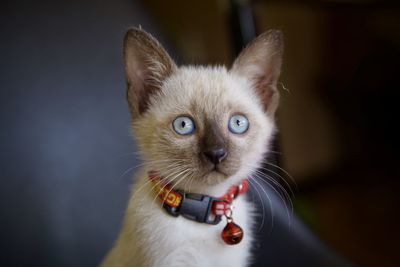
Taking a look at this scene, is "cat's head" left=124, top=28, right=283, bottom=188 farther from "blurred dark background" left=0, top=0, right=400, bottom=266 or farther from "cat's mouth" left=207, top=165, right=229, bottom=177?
"blurred dark background" left=0, top=0, right=400, bottom=266

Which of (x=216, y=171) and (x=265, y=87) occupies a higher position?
(x=265, y=87)

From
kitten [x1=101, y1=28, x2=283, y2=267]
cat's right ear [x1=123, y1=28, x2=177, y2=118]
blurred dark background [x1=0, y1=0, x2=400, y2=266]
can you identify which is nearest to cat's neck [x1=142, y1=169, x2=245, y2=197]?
kitten [x1=101, y1=28, x2=283, y2=267]

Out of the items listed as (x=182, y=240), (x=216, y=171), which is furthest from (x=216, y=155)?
(x=182, y=240)

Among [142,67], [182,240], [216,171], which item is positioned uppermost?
[142,67]

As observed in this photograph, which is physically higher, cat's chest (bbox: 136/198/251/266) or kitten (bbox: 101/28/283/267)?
kitten (bbox: 101/28/283/267)

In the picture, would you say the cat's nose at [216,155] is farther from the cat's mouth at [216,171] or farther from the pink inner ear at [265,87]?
the pink inner ear at [265,87]

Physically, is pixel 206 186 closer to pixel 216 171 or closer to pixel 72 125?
pixel 216 171

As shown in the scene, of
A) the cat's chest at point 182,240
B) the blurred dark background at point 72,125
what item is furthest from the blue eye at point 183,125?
the blurred dark background at point 72,125

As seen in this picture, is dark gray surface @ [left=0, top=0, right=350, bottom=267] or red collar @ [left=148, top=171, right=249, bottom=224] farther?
dark gray surface @ [left=0, top=0, right=350, bottom=267]
